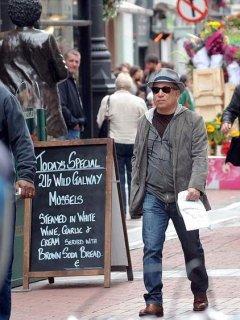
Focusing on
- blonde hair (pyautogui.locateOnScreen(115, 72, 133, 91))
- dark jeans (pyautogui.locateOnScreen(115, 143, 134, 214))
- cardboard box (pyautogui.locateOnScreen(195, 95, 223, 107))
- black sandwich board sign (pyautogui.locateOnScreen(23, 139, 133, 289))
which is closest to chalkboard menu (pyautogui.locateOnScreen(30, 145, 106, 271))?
black sandwich board sign (pyautogui.locateOnScreen(23, 139, 133, 289))

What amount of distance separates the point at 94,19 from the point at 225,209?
3.42 metres

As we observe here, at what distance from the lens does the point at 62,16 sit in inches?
704

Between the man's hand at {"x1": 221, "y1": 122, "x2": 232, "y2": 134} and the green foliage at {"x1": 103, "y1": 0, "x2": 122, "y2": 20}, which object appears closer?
the man's hand at {"x1": 221, "y1": 122, "x2": 232, "y2": 134}

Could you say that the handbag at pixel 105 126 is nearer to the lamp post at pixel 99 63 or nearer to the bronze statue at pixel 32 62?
the lamp post at pixel 99 63

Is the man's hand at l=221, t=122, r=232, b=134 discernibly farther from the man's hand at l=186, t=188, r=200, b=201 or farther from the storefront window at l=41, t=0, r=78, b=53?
the storefront window at l=41, t=0, r=78, b=53

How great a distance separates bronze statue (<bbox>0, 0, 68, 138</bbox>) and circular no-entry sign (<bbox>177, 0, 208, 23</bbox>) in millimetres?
13407

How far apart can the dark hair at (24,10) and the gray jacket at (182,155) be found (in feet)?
8.77

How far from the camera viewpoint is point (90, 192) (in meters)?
11.2

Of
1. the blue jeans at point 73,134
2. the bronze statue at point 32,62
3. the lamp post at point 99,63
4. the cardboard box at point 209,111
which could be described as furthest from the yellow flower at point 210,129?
the bronze statue at point 32,62

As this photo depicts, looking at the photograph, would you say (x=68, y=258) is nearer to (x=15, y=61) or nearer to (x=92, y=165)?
(x=92, y=165)

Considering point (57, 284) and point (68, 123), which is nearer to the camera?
point (57, 284)

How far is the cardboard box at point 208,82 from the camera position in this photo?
22062 mm

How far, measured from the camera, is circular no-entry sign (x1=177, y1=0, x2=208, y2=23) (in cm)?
2559

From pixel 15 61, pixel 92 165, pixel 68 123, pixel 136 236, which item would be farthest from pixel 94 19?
pixel 92 165
